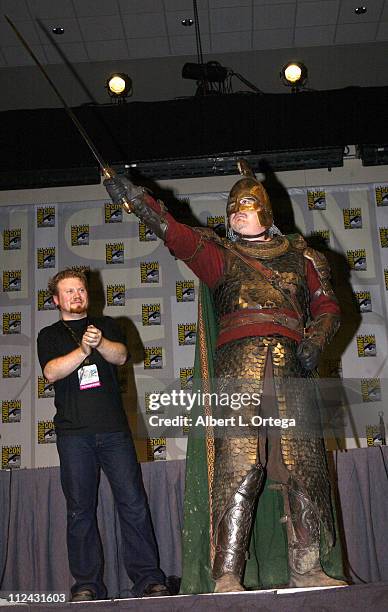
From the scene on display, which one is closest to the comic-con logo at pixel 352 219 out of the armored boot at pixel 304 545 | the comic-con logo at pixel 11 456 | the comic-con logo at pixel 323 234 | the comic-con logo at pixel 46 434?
the comic-con logo at pixel 323 234

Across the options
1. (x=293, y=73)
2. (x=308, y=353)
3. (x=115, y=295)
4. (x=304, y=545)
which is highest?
(x=293, y=73)

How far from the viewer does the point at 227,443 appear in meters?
2.96

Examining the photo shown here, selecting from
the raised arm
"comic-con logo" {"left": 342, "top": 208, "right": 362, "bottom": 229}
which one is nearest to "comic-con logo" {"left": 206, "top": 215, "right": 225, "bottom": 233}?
"comic-con logo" {"left": 342, "top": 208, "right": 362, "bottom": 229}

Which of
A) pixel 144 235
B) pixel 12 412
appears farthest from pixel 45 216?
pixel 12 412

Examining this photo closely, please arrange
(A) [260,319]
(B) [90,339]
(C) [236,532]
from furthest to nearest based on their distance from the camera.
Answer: (B) [90,339] < (A) [260,319] < (C) [236,532]

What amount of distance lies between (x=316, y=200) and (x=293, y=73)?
3.46 ft

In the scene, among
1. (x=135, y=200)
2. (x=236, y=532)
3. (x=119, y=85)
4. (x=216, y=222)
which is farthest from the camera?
(x=216, y=222)

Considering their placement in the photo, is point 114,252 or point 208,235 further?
point 114,252

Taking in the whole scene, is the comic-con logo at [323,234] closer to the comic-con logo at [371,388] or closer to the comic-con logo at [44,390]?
the comic-con logo at [371,388]

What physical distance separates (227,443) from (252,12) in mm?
4636

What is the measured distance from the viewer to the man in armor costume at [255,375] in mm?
2896

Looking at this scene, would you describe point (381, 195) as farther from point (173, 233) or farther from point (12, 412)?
point (173, 233)

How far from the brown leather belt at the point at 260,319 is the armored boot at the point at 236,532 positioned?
57 centimetres

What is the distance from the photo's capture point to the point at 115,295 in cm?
645
